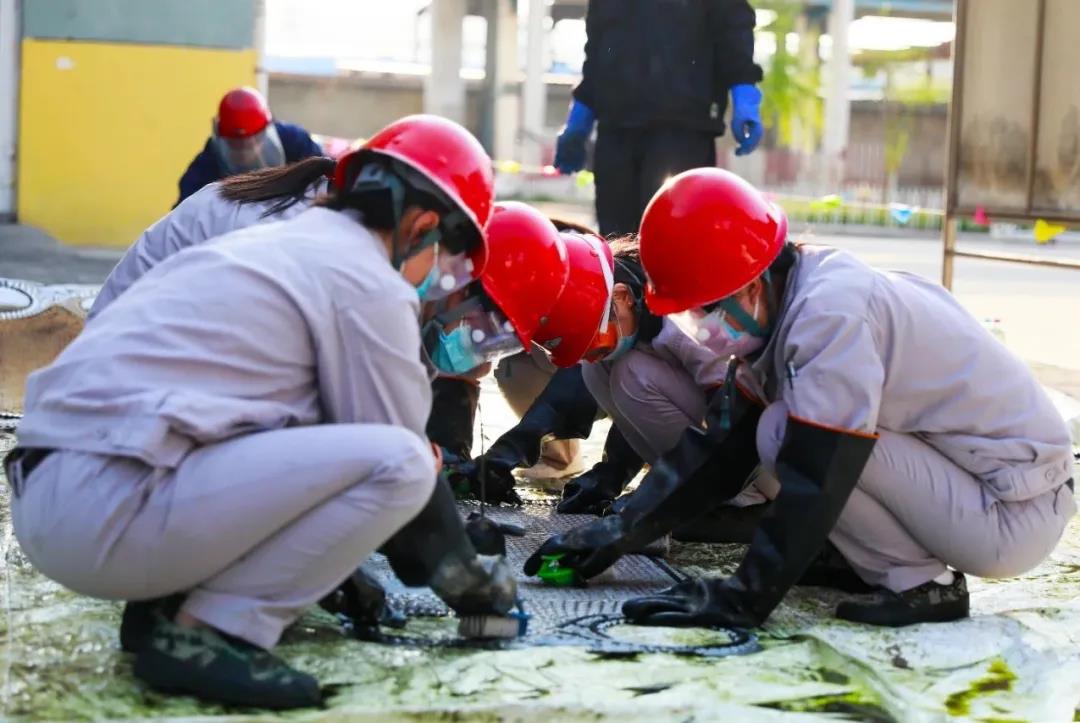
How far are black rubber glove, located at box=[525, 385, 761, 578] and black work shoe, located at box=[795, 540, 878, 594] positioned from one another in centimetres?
27

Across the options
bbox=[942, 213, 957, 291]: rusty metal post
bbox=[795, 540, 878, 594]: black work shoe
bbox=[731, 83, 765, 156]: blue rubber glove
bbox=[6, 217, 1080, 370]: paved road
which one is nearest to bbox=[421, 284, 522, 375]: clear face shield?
bbox=[795, 540, 878, 594]: black work shoe

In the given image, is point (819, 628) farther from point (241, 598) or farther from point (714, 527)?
point (241, 598)

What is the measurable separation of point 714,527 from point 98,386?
6.40 ft

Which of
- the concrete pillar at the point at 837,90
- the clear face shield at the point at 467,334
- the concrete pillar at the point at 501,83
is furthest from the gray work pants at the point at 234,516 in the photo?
the concrete pillar at the point at 837,90

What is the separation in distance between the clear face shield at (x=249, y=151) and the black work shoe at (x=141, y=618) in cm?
303

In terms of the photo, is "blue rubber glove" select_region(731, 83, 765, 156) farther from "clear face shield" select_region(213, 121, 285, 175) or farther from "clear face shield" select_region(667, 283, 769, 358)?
"clear face shield" select_region(667, 283, 769, 358)

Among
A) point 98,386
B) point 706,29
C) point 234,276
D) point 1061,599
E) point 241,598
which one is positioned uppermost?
point 706,29

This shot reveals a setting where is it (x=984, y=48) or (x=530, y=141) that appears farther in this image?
(x=530, y=141)

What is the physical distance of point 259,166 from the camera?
5.43 m

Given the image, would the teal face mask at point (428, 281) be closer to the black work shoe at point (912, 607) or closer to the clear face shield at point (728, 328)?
the clear face shield at point (728, 328)

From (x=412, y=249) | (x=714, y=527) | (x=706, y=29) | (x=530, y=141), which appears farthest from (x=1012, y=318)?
(x=530, y=141)

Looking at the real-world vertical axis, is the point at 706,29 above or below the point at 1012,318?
above

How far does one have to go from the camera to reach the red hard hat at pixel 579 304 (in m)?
3.61

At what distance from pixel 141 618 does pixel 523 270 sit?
1311 mm
